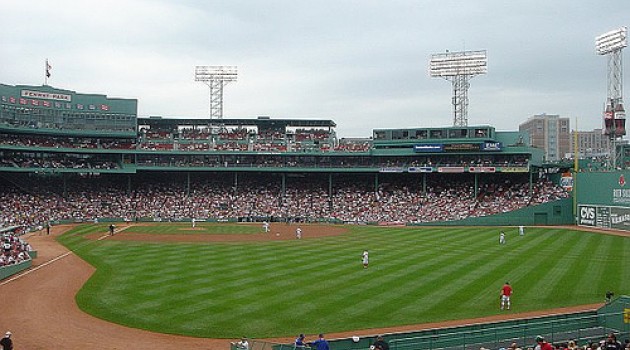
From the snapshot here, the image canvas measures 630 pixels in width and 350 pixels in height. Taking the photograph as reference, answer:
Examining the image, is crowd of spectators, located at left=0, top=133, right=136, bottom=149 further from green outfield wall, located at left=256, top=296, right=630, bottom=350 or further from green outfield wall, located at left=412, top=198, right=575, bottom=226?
green outfield wall, located at left=256, top=296, right=630, bottom=350

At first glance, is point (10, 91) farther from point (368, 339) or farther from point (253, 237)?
point (368, 339)

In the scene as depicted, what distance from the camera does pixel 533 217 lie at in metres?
60.8

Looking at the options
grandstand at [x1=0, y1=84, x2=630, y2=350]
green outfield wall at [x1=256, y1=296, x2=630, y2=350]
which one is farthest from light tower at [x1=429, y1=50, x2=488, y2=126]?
green outfield wall at [x1=256, y1=296, x2=630, y2=350]

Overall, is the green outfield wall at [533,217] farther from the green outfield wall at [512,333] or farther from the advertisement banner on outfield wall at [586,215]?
the green outfield wall at [512,333]

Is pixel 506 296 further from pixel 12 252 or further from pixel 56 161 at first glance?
pixel 56 161

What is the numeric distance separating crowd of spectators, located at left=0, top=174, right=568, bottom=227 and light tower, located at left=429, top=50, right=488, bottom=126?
1304 cm

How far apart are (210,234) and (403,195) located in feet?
97.8

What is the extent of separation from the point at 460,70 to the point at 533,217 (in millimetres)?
26653

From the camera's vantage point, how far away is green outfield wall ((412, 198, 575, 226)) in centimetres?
6012

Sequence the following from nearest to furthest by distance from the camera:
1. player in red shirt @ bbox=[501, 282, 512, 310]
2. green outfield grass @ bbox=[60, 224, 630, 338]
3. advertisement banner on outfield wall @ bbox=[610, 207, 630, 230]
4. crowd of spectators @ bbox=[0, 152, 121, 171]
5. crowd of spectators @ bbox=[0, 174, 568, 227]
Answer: green outfield grass @ bbox=[60, 224, 630, 338] < player in red shirt @ bbox=[501, 282, 512, 310] < advertisement banner on outfield wall @ bbox=[610, 207, 630, 230] < crowd of spectators @ bbox=[0, 174, 568, 227] < crowd of spectators @ bbox=[0, 152, 121, 171]

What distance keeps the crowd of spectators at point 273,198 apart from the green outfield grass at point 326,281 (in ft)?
71.6

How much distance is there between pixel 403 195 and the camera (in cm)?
7144

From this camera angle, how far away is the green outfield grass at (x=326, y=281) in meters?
21.0

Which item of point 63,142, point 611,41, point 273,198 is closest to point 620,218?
point 611,41
